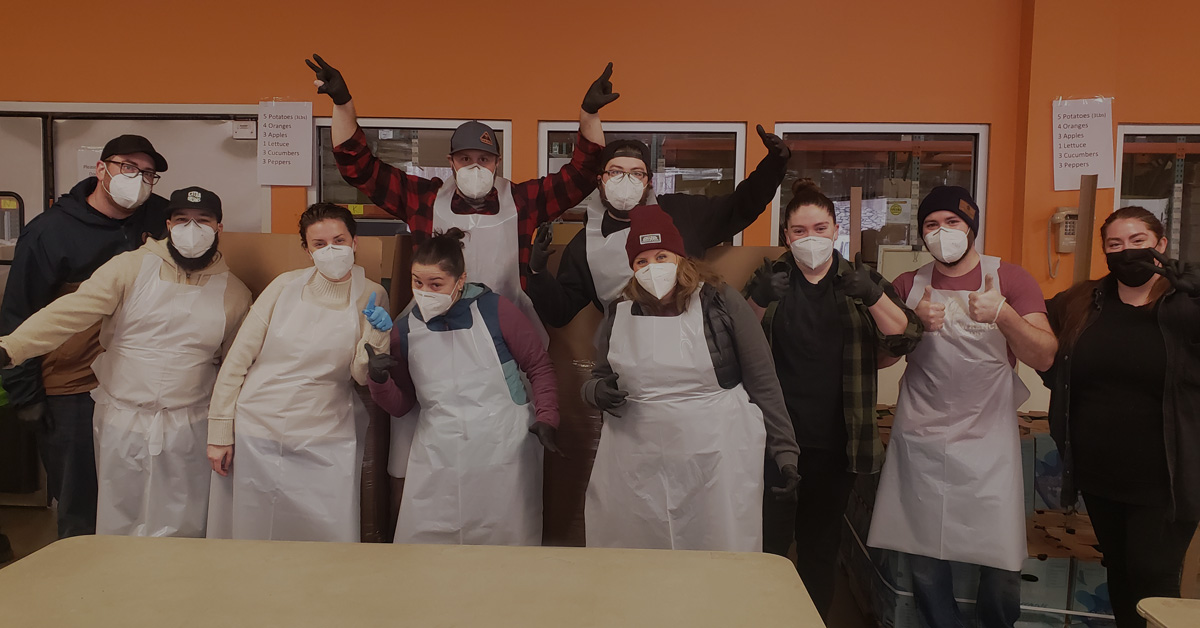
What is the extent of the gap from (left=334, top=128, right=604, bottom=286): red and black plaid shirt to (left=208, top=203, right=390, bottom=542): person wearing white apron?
13.9 inches

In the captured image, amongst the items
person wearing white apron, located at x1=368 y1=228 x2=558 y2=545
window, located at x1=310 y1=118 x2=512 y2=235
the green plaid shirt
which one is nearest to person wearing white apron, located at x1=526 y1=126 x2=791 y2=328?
person wearing white apron, located at x1=368 y1=228 x2=558 y2=545

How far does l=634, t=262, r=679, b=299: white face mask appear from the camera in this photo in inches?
75.0

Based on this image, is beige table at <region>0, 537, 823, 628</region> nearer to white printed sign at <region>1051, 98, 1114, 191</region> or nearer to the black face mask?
the black face mask

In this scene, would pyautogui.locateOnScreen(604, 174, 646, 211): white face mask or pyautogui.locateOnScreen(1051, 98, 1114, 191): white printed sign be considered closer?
pyautogui.locateOnScreen(604, 174, 646, 211): white face mask

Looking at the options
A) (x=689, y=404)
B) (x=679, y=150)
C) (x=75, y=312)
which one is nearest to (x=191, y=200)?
(x=75, y=312)

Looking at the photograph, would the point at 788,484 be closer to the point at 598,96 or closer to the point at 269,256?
the point at 598,96

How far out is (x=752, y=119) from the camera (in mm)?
3527

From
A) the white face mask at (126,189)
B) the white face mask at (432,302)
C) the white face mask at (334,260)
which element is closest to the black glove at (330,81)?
the white face mask at (334,260)

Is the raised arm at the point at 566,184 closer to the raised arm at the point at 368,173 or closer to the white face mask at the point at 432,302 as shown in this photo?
the raised arm at the point at 368,173

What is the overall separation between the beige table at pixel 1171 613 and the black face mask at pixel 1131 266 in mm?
945

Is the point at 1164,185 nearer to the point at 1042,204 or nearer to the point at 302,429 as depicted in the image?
the point at 1042,204

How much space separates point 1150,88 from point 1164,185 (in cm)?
48

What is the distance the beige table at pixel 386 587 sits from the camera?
3.81 ft

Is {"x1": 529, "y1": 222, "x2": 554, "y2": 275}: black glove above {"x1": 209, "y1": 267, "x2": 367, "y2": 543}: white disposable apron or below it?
above
